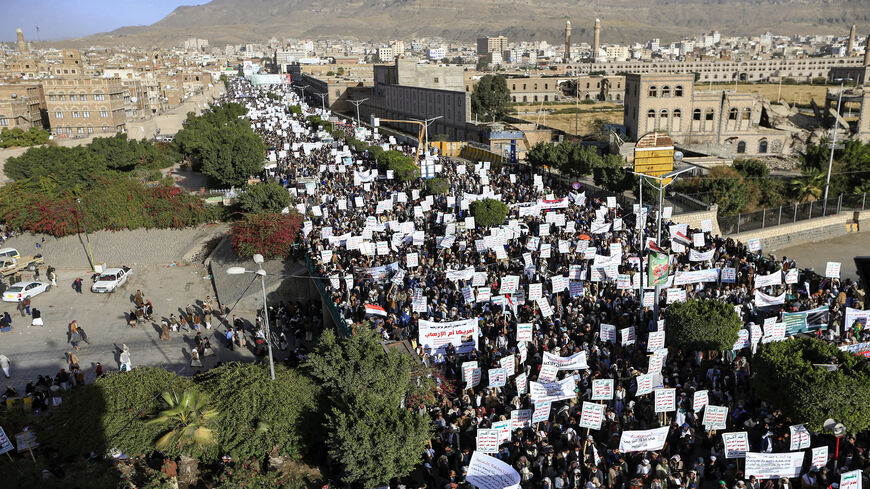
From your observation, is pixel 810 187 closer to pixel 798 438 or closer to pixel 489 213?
pixel 489 213

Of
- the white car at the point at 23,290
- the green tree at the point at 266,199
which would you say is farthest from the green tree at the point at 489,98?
the white car at the point at 23,290

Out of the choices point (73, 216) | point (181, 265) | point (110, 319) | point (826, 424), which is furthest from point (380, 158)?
point (826, 424)

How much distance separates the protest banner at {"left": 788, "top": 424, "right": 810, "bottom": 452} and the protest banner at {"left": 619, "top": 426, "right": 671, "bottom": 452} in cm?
231

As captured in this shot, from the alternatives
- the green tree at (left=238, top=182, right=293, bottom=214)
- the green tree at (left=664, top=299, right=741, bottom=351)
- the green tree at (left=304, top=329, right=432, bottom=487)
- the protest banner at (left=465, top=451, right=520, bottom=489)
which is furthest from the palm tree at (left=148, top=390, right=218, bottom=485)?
the green tree at (left=238, top=182, right=293, bottom=214)

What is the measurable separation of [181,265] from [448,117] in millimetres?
42473

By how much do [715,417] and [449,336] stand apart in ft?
22.0

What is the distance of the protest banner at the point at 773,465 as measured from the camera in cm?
1127

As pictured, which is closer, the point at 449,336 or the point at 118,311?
the point at 449,336

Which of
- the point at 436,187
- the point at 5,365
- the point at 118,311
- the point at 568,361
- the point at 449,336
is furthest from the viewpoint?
the point at 436,187

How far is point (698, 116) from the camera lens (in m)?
56.5

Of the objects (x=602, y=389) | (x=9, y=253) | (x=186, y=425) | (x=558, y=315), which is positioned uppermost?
(x=602, y=389)

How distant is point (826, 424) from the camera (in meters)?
11.9

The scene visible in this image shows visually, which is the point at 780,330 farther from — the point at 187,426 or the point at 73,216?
the point at 73,216

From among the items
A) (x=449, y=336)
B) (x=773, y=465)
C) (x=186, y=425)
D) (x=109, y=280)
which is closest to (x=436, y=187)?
(x=109, y=280)
